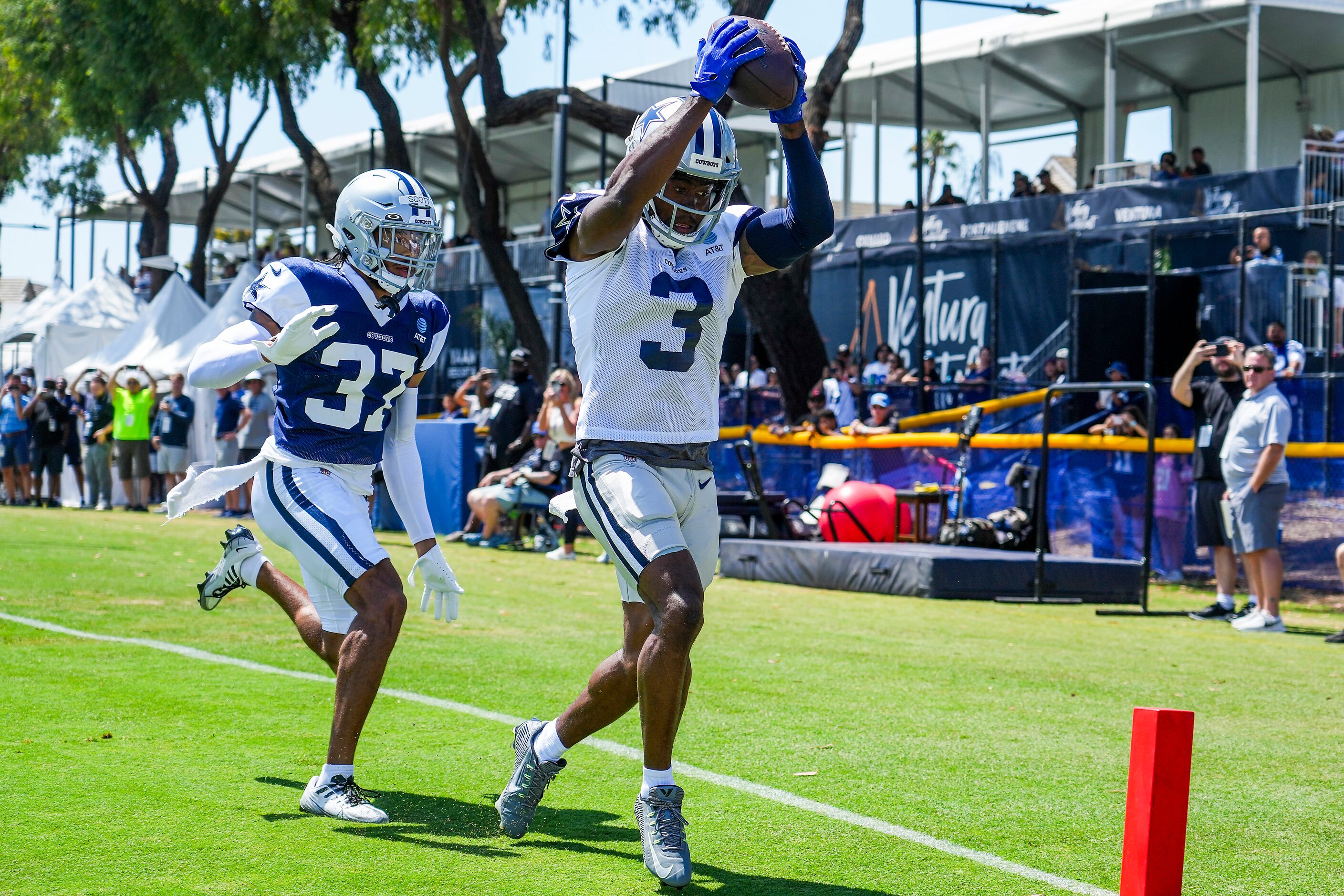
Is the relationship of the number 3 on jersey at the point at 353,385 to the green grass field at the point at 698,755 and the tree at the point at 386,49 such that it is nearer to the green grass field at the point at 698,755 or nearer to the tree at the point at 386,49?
the green grass field at the point at 698,755

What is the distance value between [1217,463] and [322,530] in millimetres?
9210

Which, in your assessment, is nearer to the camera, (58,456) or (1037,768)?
(1037,768)

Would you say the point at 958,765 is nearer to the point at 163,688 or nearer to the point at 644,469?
the point at 644,469

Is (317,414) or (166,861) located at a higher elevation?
(317,414)

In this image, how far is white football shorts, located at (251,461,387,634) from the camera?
5.10m

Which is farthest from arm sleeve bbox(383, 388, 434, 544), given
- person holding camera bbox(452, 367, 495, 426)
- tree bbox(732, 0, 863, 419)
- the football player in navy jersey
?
tree bbox(732, 0, 863, 419)

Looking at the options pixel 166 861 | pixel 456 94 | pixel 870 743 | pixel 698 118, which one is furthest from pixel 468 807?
pixel 456 94

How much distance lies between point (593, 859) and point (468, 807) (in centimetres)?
76

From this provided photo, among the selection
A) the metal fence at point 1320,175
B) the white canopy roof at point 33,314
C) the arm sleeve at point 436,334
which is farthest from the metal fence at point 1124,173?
the white canopy roof at point 33,314

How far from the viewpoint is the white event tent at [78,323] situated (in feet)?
103

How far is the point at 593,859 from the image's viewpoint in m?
4.48

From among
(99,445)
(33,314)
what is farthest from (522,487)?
(33,314)

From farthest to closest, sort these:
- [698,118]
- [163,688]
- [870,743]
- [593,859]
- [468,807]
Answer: [163,688] → [870,743] → [468,807] → [593,859] → [698,118]

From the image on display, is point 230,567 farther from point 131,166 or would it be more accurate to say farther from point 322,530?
point 131,166
